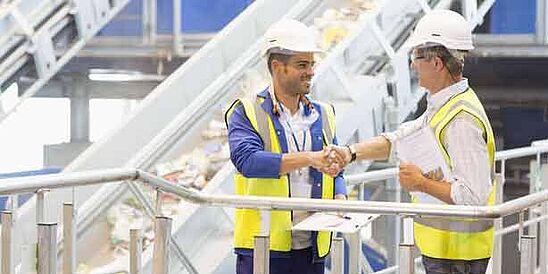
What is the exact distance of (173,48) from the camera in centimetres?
807

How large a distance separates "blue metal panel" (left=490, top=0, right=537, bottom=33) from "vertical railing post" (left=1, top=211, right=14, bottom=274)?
605cm

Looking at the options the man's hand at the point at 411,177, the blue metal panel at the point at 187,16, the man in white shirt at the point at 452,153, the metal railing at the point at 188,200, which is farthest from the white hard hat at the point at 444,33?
the blue metal panel at the point at 187,16

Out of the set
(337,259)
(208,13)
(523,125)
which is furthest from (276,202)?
(523,125)

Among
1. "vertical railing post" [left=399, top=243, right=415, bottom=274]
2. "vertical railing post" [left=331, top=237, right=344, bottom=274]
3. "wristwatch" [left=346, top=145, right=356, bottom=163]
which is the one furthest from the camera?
"wristwatch" [left=346, top=145, right=356, bottom=163]

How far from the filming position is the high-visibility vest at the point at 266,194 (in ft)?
8.37

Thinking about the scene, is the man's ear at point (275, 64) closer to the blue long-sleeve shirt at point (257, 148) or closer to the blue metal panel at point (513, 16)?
the blue long-sleeve shirt at point (257, 148)

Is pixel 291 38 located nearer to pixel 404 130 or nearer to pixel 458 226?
pixel 404 130

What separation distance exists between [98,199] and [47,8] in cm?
256

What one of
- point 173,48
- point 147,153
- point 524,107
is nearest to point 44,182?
point 147,153

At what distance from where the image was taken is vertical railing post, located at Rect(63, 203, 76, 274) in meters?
2.58

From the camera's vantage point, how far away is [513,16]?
808 centimetres

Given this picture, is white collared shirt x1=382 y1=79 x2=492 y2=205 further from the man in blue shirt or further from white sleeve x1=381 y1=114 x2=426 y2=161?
the man in blue shirt

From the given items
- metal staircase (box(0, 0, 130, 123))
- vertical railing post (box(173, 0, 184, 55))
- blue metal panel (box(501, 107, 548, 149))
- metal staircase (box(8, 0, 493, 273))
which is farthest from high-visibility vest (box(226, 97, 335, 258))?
blue metal panel (box(501, 107, 548, 149))

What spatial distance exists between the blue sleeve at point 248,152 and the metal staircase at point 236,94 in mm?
2154
